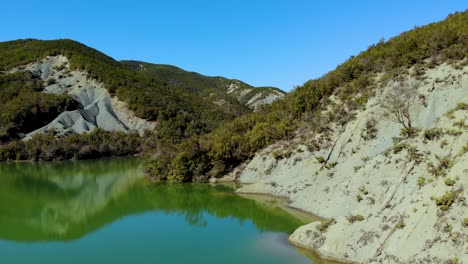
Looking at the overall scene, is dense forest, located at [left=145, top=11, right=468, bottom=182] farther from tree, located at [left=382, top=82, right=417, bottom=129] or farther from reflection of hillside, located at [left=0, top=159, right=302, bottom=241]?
tree, located at [left=382, top=82, right=417, bottom=129]

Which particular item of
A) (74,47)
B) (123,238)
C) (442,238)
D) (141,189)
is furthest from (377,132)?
(74,47)

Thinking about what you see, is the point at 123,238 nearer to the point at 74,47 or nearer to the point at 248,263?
the point at 248,263

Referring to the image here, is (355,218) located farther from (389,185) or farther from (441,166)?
(441,166)

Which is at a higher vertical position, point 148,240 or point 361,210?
point 361,210

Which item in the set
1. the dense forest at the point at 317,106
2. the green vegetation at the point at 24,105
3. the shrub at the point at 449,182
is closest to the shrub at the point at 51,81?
the green vegetation at the point at 24,105

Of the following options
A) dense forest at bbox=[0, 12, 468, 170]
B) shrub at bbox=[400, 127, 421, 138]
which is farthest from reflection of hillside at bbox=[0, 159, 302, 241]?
shrub at bbox=[400, 127, 421, 138]

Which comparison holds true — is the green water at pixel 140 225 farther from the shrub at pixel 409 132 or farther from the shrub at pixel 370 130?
the shrub at pixel 370 130

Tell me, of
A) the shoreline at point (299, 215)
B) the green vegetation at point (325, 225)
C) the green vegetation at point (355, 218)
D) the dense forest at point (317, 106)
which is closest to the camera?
the shoreline at point (299, 215)
